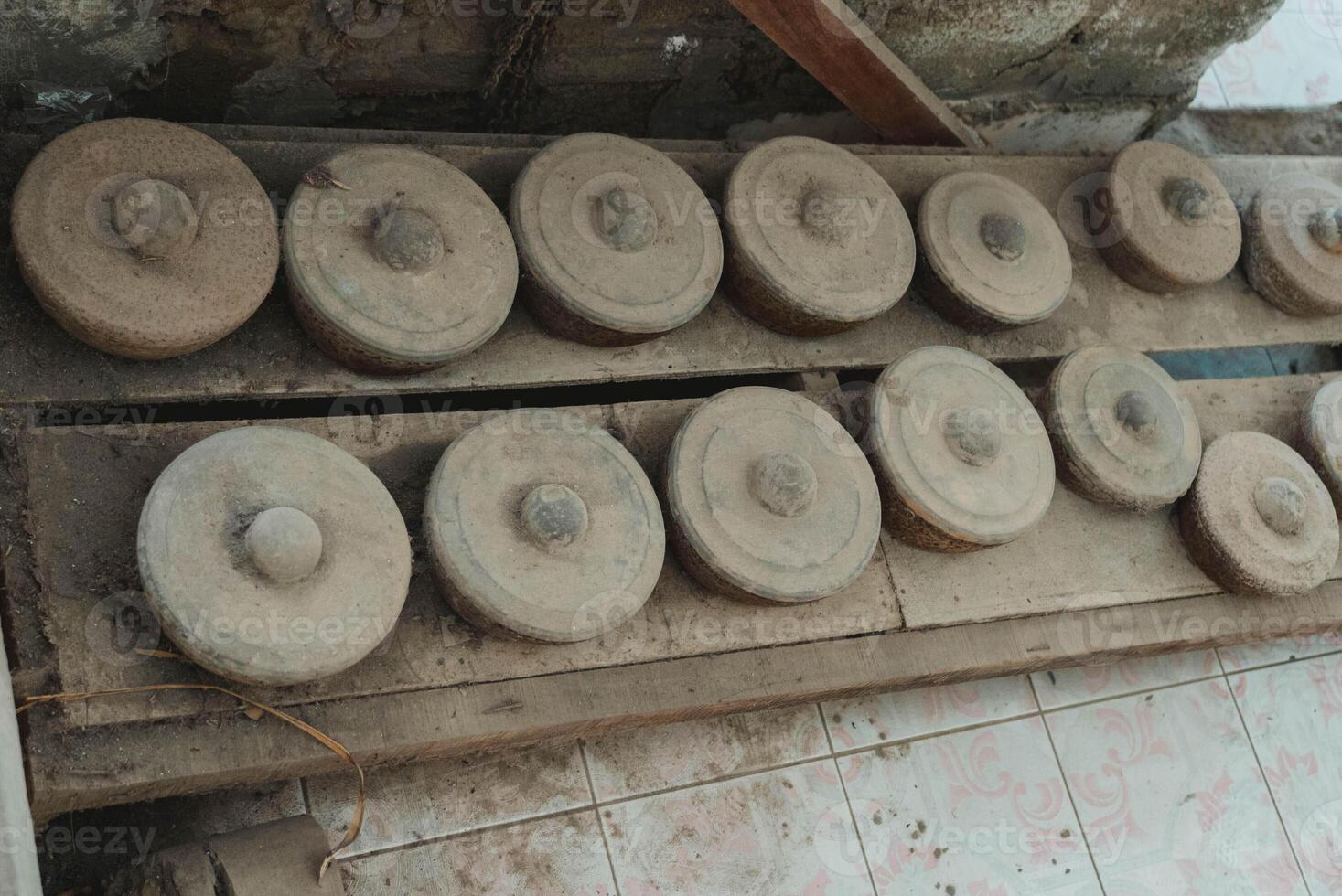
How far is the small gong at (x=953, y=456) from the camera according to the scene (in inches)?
143

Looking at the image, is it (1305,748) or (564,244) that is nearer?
(564,244)

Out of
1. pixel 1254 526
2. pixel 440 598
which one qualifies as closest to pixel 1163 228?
pixel 1254 526

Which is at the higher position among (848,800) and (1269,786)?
(848,800)

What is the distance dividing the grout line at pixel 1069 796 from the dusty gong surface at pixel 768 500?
1.17 meters

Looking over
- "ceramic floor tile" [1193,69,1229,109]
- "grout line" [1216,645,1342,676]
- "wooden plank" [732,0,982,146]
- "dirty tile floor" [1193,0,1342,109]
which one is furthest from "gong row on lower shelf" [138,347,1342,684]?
"dirty tile floor" [1193,0,1342,109]

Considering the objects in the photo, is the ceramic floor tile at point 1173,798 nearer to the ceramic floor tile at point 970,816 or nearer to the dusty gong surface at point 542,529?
the ceramic floor tile at point 970,816

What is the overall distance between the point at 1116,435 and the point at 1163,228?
0.93m

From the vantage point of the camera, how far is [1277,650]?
15.2 feet

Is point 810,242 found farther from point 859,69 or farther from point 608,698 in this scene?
point 608,698

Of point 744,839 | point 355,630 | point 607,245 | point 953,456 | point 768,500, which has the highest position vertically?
point 607,245

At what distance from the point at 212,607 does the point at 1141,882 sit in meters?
3.00

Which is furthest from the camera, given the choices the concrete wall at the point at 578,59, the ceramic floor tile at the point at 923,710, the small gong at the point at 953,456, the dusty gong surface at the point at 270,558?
the ceramic floor tile at the point at 923,710

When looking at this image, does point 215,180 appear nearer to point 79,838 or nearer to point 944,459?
point 79,838

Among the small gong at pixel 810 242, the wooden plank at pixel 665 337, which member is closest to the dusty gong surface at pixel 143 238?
the wooden plank at pixel 665 337
